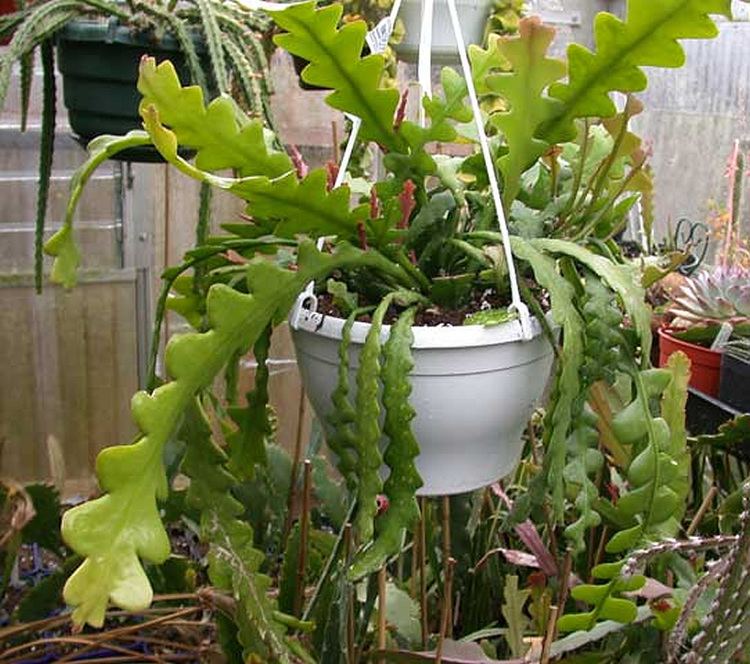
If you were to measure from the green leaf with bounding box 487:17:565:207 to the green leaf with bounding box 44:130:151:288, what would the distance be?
0.24 meters

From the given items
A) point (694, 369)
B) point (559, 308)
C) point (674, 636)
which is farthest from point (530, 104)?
point (694, 369)

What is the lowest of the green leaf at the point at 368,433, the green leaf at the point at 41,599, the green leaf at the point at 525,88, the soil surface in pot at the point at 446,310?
the green leaf at the point at 41,599

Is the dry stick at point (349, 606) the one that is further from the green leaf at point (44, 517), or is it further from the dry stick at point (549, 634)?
the green leaf at point (44, 517)

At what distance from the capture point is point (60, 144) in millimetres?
1795

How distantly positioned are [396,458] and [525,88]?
256mm

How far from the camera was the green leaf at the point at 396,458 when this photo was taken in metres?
0.62

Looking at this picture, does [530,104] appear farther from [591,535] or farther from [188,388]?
[591,535]

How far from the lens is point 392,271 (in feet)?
2.29

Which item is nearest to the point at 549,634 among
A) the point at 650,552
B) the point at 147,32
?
the point at 650,552

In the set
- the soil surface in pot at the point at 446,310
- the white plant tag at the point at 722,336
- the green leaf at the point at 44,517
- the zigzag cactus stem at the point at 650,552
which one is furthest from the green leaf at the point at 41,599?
the white plant tag at the point at 722,336

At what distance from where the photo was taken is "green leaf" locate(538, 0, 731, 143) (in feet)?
2.03

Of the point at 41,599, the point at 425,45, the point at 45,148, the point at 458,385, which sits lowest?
the point at 41,599

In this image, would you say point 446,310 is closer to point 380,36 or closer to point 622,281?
point 622,281

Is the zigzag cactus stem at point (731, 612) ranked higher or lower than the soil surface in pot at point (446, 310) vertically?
lower
